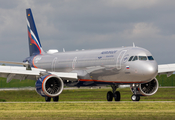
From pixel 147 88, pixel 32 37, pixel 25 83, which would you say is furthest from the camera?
pixel 25 83

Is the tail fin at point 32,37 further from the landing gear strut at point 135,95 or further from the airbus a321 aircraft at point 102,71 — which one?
the landing gear strut at point 135,95

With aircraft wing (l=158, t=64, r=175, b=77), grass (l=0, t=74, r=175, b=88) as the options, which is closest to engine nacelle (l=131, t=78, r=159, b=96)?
aircraft wing (l=158, t=64, r=175, b=77)

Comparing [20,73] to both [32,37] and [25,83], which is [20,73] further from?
[25,83]

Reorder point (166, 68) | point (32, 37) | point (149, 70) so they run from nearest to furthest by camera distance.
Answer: point (149, 70)
point (166, 68)
point (32, 37)

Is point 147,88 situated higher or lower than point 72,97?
higher

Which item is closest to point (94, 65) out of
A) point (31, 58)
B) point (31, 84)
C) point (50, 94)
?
point (50, 94)

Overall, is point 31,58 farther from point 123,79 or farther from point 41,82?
point 123,79

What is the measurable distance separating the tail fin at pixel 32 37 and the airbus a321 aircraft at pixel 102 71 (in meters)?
7.53

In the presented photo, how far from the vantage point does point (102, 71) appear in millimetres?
31812

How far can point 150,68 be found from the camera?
92.2 feet

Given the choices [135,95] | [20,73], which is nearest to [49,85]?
[20,73]

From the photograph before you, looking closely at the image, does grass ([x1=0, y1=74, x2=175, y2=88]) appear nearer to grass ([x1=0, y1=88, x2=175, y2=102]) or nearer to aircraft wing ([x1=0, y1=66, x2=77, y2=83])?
grass ([x1=0, y1=88, x2=175, y2=102])

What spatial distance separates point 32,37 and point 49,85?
15.7m

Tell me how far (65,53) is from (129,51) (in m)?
11.0
